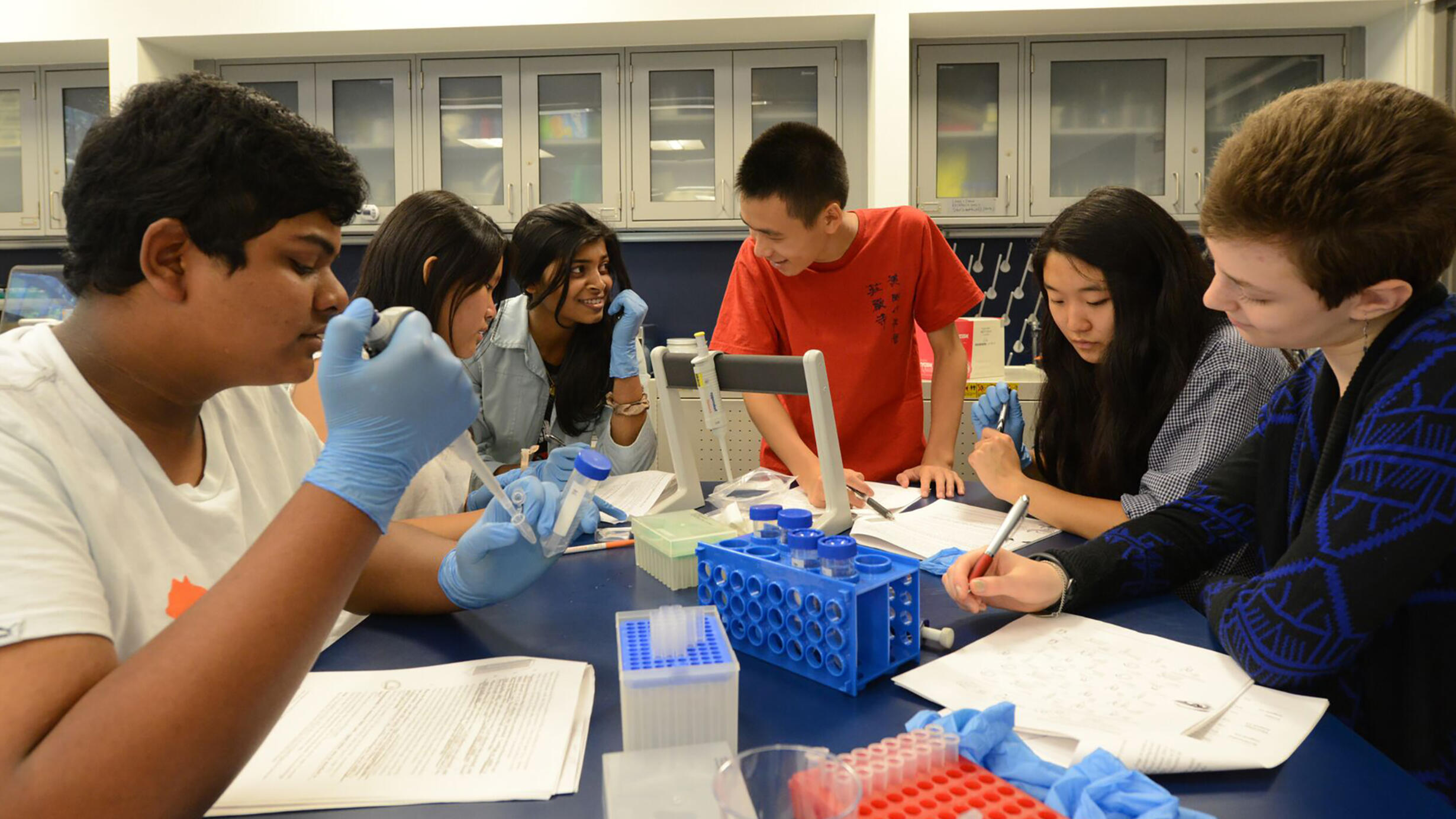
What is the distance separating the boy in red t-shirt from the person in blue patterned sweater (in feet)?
3.75

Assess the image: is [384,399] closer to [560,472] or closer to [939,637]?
[939,637]

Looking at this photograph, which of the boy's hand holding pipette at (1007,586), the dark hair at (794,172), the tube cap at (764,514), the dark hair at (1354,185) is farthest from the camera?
the dark hair at (794,172)

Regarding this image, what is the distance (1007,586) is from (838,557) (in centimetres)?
27

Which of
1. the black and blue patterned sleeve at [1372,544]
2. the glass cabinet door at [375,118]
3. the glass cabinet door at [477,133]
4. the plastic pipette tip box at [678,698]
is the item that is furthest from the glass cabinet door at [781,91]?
the plastic pipette tip box at [678,698]

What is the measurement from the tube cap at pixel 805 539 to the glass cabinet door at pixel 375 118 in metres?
3.29

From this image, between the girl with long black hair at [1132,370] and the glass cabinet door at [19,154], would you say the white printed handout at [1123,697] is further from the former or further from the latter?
the glass cabinet door at [19,154]

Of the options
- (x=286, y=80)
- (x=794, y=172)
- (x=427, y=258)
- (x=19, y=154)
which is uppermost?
(x=286, y=80)

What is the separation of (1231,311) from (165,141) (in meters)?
1.09

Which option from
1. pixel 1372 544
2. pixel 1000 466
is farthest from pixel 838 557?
pixel 1000 466

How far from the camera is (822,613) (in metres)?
0.88

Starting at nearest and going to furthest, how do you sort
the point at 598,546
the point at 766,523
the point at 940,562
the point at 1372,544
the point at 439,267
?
1. the point at 1372,544
2. the point at 766,523
3. the point at 940,562
4. the point at 598,546
5. the point at 439,267

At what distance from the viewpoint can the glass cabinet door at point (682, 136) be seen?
3.67m

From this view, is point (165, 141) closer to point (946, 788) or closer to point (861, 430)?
point (946, 788)

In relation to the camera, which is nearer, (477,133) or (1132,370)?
(1132,370)
